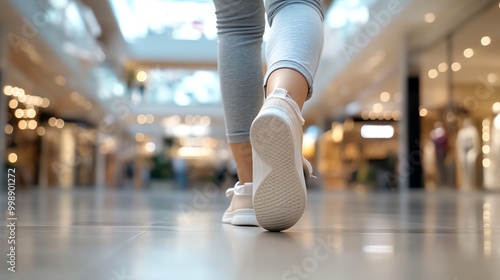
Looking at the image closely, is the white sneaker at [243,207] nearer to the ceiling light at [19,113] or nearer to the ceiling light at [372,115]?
the ceiling light at [19,113]

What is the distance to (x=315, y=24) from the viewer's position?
1.15m

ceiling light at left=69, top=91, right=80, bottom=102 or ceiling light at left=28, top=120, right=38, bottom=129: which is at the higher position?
ceiling light at left=69, top=91, right=80, bottom=102

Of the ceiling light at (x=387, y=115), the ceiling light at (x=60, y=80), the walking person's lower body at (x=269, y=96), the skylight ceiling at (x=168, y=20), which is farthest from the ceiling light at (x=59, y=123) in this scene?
the walking person's lower body at (x=269, y=96)

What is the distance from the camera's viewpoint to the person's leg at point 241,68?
130 centimetres

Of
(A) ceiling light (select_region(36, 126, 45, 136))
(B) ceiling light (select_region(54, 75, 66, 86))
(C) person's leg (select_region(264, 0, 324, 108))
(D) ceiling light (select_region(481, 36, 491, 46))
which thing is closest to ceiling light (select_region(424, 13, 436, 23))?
(D) ceiling light (select_region(481, 36, 491, 46))

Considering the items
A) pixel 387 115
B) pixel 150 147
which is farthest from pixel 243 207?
pixel 150 147

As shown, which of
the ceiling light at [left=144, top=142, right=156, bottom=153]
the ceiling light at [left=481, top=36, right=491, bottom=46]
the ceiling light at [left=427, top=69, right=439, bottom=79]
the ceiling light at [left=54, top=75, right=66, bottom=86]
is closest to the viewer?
the ceiling light at [left=481, top=36, right=491, bottom=46]

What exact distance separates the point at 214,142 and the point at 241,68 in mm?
30547

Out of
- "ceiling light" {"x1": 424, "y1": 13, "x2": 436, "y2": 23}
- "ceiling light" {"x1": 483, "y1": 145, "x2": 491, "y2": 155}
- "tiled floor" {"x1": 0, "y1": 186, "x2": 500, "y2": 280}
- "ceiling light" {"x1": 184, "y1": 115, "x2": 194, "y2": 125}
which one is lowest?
"tiled floor" {"x1": 0, "y1": 186, "x2": 500, "y2": 280}

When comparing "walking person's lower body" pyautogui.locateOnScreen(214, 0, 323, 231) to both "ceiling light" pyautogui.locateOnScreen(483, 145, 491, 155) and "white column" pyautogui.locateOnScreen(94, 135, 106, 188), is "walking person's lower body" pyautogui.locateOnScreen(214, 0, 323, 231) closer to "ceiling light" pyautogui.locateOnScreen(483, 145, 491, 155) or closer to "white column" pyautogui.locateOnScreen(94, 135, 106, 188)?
"ceiling light" pyautogui.locateOnScreen(483, 145, 491, 155)

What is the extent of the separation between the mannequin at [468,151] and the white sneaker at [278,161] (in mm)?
9134

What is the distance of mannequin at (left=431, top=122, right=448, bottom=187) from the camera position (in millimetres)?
10594

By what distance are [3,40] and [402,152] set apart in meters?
7.46

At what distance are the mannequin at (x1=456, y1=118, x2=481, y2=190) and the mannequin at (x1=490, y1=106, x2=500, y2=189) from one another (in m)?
0.29
